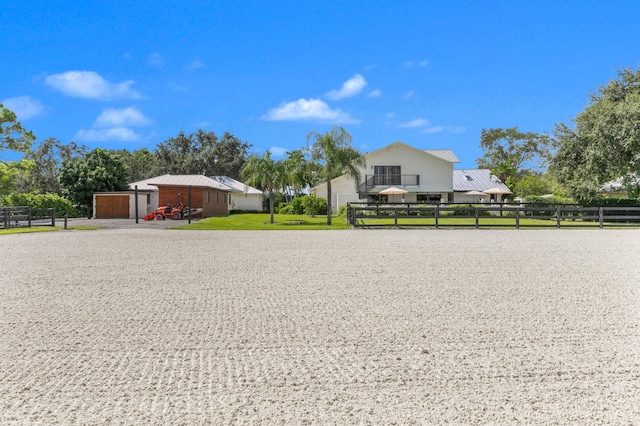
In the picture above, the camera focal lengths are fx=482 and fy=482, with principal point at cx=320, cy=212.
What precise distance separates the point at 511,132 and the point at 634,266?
59.3 meters

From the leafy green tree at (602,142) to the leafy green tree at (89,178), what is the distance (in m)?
35.2

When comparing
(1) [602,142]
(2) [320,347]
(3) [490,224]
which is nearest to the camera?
(2) [320,347]

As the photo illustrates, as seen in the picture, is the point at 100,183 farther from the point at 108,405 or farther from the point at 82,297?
the point at 108,405

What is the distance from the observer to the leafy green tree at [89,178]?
41.2 m

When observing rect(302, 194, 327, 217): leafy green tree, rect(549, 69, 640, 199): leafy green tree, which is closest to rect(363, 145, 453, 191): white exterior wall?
rect(302, 194, 327, 217): leafy green tree

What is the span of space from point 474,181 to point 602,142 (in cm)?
2152

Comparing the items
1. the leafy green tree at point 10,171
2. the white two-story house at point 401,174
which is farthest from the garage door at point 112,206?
the white two-story house at point 401,174

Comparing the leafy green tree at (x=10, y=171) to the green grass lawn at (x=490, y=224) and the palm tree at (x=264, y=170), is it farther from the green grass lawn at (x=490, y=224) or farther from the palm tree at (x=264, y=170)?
the green grass lawn at (x=490, y=224)

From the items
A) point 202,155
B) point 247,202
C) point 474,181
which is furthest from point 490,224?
point 202,155

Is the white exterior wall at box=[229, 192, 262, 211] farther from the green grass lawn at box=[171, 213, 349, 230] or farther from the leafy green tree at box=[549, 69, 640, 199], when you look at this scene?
the leafy green tree at box=[549, 69, 640, 199]

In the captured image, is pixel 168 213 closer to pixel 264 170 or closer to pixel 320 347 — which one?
pixel 264 170

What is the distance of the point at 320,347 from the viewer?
402 cm

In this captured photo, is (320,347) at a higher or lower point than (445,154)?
lower

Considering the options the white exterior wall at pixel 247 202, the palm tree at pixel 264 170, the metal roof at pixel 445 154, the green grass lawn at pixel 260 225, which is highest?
the metal roof at pixel 445 154
